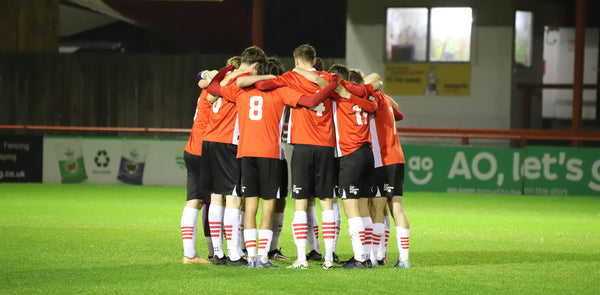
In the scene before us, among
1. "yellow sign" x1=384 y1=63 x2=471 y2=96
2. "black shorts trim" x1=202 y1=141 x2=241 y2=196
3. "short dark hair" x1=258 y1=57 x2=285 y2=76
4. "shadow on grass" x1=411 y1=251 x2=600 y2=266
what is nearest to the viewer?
"short dark hair" x1=258 y1=57 x2=285 y2=76

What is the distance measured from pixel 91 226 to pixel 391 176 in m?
5.46

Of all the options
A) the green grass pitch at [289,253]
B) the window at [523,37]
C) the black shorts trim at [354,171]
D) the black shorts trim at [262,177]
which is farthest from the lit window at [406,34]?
the black shorts trim at [262,177]

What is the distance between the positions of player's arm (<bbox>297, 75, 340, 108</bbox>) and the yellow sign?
17.6 m

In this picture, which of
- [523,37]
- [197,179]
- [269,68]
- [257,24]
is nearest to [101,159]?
[257,24]

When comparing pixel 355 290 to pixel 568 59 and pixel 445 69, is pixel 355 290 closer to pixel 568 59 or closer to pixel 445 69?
pixel 445 69

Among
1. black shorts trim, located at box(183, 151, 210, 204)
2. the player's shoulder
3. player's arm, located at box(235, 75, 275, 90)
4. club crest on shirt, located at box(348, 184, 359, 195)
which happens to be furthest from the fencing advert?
player's arm, located at box(235, 75, 275, 90)

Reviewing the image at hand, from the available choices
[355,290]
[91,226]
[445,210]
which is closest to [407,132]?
[445,210]

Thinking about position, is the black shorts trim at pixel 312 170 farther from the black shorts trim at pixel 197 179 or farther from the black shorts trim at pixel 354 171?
the black shorts trim at pixel 197 179

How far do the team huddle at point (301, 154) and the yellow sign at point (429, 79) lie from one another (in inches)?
662

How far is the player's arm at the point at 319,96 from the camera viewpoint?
372 inches

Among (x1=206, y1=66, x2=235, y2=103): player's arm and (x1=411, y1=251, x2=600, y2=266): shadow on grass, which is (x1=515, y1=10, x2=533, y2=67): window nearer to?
(x1=411, y1=251, x2=600, y2=266): shadow on grass

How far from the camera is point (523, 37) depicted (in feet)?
91.0

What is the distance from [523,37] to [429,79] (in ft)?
10.3

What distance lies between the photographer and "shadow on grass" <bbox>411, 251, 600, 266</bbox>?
10.8 m
